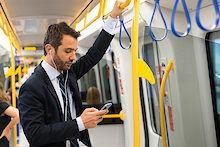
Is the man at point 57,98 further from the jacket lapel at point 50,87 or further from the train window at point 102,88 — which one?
the train window at point 102,88

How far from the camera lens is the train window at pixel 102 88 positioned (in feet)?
15.4

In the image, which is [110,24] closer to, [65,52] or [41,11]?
[65,52]

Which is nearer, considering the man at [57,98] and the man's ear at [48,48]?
the man at [57,98]

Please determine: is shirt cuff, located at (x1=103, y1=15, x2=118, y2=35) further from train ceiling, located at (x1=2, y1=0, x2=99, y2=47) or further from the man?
train ceiling, located at (x1=2, y1=0, x2=99, y2=47)

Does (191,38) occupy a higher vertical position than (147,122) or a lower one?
higher

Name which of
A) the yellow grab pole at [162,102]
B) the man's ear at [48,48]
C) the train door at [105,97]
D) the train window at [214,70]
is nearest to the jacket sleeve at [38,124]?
the man's ear at [48,48]

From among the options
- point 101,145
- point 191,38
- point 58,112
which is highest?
point 191,38

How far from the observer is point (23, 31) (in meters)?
4.53

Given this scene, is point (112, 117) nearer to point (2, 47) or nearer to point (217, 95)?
point (2, 47)

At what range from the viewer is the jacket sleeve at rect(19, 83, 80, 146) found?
1.63 m

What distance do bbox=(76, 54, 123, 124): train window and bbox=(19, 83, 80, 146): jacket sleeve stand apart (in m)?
2.98

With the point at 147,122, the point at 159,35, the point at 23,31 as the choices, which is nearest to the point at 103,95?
the point at 147,122

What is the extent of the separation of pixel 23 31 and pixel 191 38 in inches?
132

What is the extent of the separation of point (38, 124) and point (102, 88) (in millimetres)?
3341
